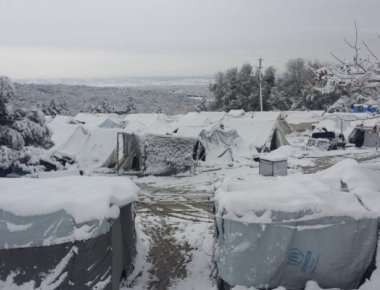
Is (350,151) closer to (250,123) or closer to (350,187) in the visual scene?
(250,123)

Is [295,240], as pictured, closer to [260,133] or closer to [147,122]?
[260,133]

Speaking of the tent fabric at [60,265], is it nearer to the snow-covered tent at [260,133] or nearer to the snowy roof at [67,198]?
the snowy roof at [67,198]

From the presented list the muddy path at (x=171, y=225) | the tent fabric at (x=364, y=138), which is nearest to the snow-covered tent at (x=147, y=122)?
the tent fabric at (x=364, y=138)

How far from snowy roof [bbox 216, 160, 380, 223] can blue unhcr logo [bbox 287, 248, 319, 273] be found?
1.59 ft

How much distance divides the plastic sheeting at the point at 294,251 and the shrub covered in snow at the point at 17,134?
7689mm

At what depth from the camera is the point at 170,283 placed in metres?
6.43

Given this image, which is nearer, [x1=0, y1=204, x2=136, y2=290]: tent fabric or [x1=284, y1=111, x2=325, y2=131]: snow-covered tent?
[x1=0, y1=204, x2=136, y2=290]: tent fabric

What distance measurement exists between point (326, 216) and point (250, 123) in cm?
1480

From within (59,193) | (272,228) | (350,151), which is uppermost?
(59,193)


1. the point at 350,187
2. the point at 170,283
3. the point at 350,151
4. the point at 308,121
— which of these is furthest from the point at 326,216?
the point at 308,121

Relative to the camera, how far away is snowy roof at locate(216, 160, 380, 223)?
532 centimetres

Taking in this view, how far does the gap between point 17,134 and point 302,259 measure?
8.56 metres

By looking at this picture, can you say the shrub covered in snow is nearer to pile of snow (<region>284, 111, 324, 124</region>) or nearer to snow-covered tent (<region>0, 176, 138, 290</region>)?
snow-covered tent (<region>0, 176, 138, 290</region>)

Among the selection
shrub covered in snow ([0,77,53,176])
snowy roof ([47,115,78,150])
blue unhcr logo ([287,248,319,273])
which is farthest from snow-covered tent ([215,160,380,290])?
snowy roof ([47,115,78,150])
